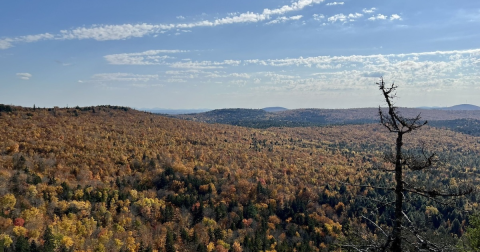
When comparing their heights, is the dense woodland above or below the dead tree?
below

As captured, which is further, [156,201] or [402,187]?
[156,201]

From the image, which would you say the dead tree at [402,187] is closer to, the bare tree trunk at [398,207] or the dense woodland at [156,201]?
the bare tree trunk at [398,207]

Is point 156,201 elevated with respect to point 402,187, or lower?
lower

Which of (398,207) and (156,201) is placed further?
(156,201)

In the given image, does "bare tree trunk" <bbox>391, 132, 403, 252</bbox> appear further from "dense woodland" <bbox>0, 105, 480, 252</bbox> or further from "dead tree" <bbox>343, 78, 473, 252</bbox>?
"dense woodland" <bbox>0, 105, 480, 252</bbox>

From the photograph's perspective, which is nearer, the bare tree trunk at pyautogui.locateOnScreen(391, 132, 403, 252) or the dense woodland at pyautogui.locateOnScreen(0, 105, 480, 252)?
the bare tree trunk at pyautogui.locateOnScreen(391, 132, 403, 252)

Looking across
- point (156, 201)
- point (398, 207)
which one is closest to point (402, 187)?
point (398, 207)

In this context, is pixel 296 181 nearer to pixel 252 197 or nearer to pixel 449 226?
pixel 252 197

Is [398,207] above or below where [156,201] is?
above

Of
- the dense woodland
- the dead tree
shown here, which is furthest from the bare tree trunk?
the dense woodland

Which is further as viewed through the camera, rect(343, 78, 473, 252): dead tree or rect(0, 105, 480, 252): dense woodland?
rect(0, 105, 480, 252): dense woodland

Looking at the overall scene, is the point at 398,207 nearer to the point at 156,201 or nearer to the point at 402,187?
the point at 402,187

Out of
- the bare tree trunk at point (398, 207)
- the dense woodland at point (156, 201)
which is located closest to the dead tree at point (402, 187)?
the bare tree trunk at point (398, 207)
